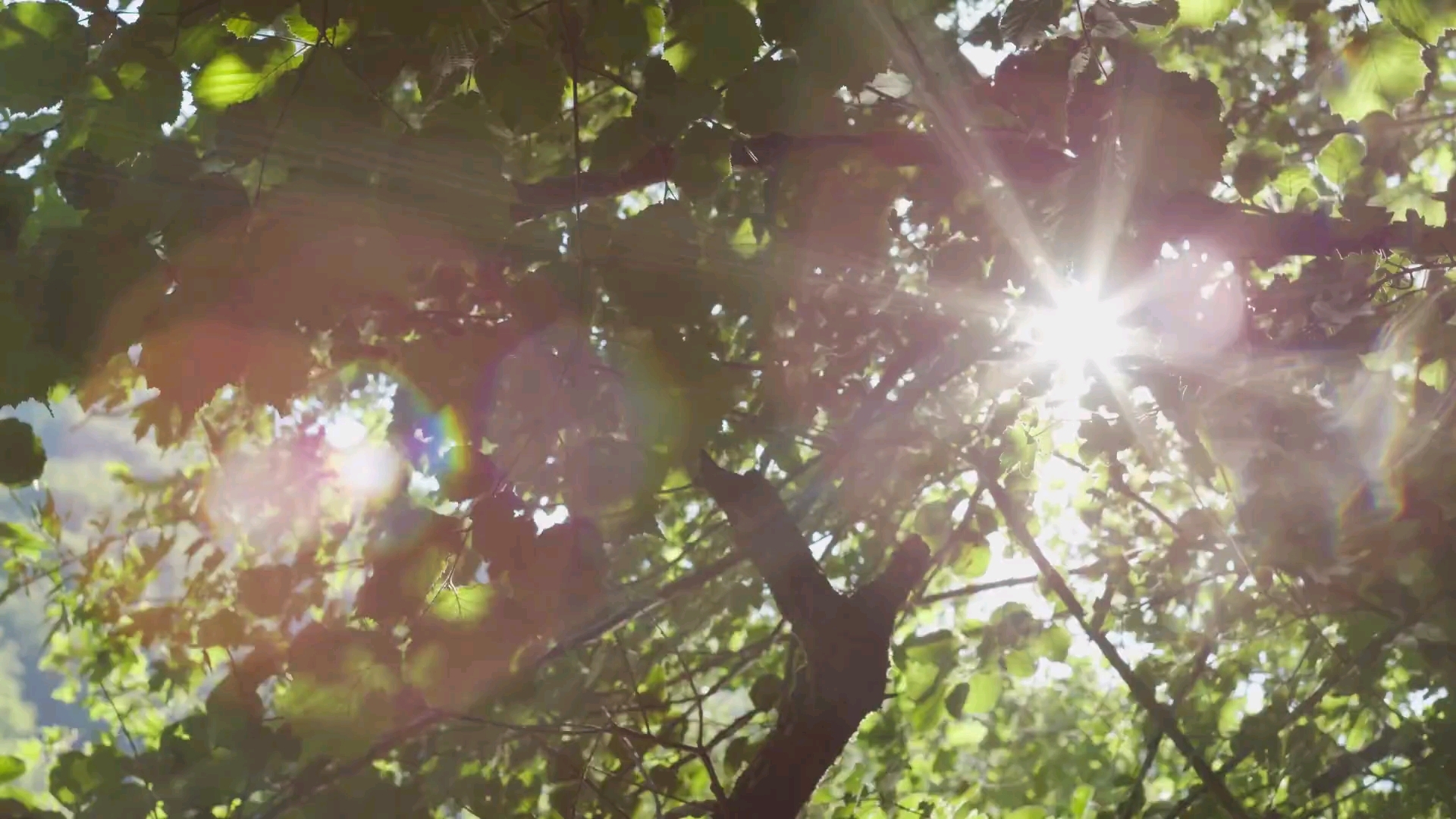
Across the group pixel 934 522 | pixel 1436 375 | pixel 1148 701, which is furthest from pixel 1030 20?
pixel 934 522

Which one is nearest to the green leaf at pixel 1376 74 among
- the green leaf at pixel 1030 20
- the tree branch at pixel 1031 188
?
the tree branch at pixel 1031 188

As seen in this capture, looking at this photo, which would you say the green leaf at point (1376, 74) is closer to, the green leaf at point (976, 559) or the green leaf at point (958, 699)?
the green leaf at point (976, 559)

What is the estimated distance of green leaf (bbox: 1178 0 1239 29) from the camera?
5.38 ft

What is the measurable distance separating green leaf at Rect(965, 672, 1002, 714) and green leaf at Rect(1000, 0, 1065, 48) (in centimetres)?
226

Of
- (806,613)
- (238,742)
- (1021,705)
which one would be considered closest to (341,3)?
(238,742)

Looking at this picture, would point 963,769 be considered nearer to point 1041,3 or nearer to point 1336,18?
point 1336,18

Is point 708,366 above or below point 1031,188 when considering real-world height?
below

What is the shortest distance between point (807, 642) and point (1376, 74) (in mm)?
1909

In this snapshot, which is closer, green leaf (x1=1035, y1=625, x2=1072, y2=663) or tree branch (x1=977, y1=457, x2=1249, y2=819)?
tree branch (x1=977, y1=457, x2=1249, y2=819)

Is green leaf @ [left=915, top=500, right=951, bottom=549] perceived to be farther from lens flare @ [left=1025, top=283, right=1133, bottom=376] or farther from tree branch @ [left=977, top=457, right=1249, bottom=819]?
lens flare @ [left=1025, top=283, right=1133, bottom=376]

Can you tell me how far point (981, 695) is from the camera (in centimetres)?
312

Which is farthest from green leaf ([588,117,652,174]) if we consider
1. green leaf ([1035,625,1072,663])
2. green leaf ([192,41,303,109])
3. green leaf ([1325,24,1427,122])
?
green leaf ([1035,625,1072,663])

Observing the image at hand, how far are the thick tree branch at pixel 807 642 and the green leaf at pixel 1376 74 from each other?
63.6 inches

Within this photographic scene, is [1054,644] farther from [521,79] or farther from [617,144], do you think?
[521,79]
